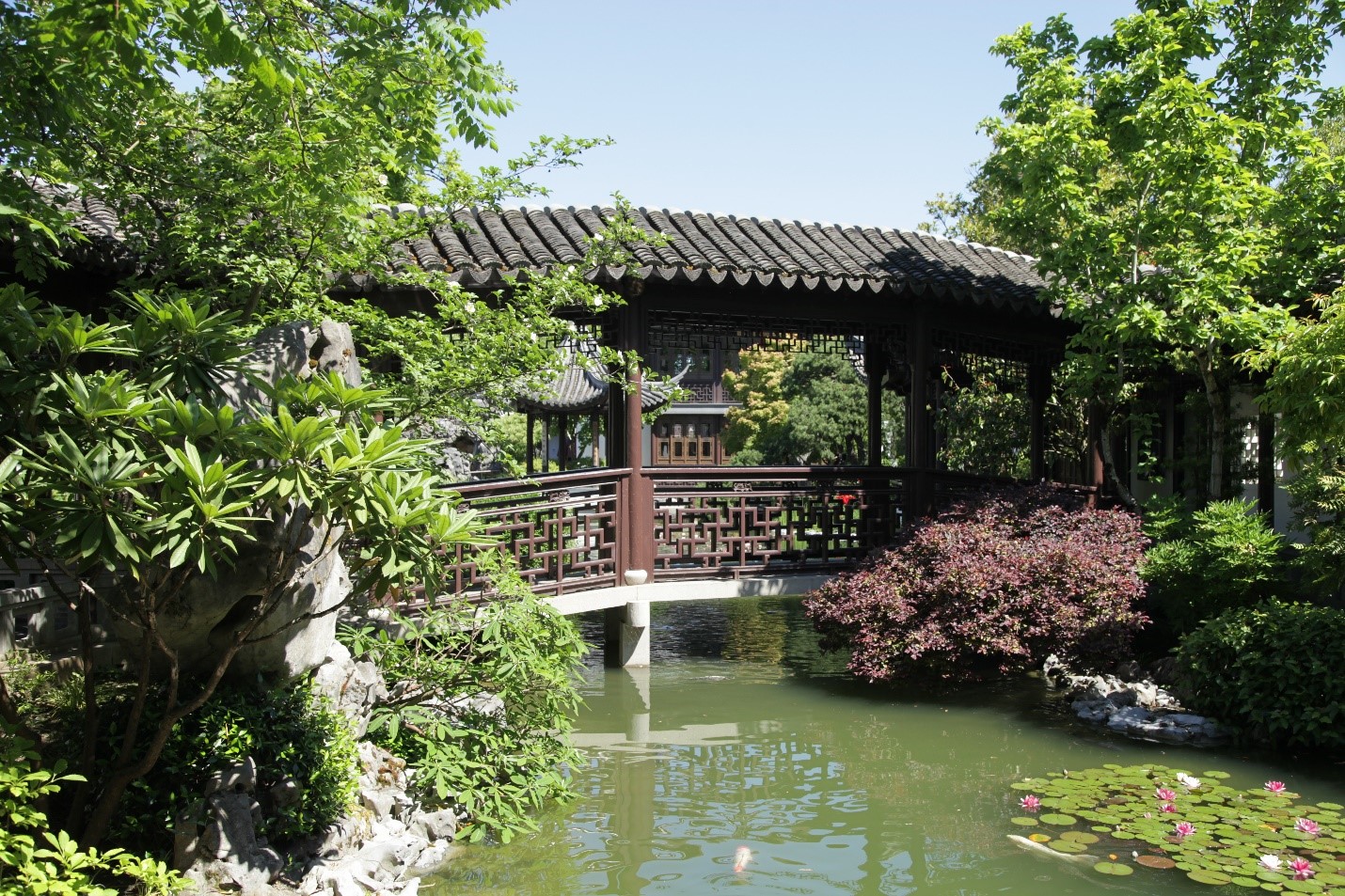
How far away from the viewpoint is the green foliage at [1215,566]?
8289 mm

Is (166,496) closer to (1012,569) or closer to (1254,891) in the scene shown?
(1254,891)

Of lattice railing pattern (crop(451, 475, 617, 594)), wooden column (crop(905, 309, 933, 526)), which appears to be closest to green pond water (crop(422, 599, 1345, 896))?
lattice railing pattern (crop(451, 475, 617, 594))

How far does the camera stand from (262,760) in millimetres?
4824

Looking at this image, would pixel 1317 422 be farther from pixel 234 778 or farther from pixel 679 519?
pixel 234 778

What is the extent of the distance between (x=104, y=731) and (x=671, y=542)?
17.2 ft

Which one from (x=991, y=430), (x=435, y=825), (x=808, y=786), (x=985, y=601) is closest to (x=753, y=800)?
(x=808, y=786)

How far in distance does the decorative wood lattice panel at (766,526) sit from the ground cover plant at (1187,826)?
11.1 feet

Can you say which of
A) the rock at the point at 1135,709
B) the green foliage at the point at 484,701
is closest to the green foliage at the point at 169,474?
the green foliage at the point at 484,701

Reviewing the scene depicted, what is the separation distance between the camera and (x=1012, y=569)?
834 cm

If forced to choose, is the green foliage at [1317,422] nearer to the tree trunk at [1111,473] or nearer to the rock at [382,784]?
the tree trunk at [1111,473]

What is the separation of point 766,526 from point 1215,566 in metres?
3.32

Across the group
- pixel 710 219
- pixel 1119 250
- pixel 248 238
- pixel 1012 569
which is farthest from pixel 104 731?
pixel 1119 250

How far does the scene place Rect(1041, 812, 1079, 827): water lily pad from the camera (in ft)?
19.2

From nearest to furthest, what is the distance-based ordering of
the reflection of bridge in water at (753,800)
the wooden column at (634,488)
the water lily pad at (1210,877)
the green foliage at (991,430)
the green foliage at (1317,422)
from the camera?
1. the water lily pad at (1210,877)
2. the reflection of bridge in water at (753,800)
3. the green foliage at (1317,422)
4. the wooden column at (634,488)
5. the green foliage at (991,430)
